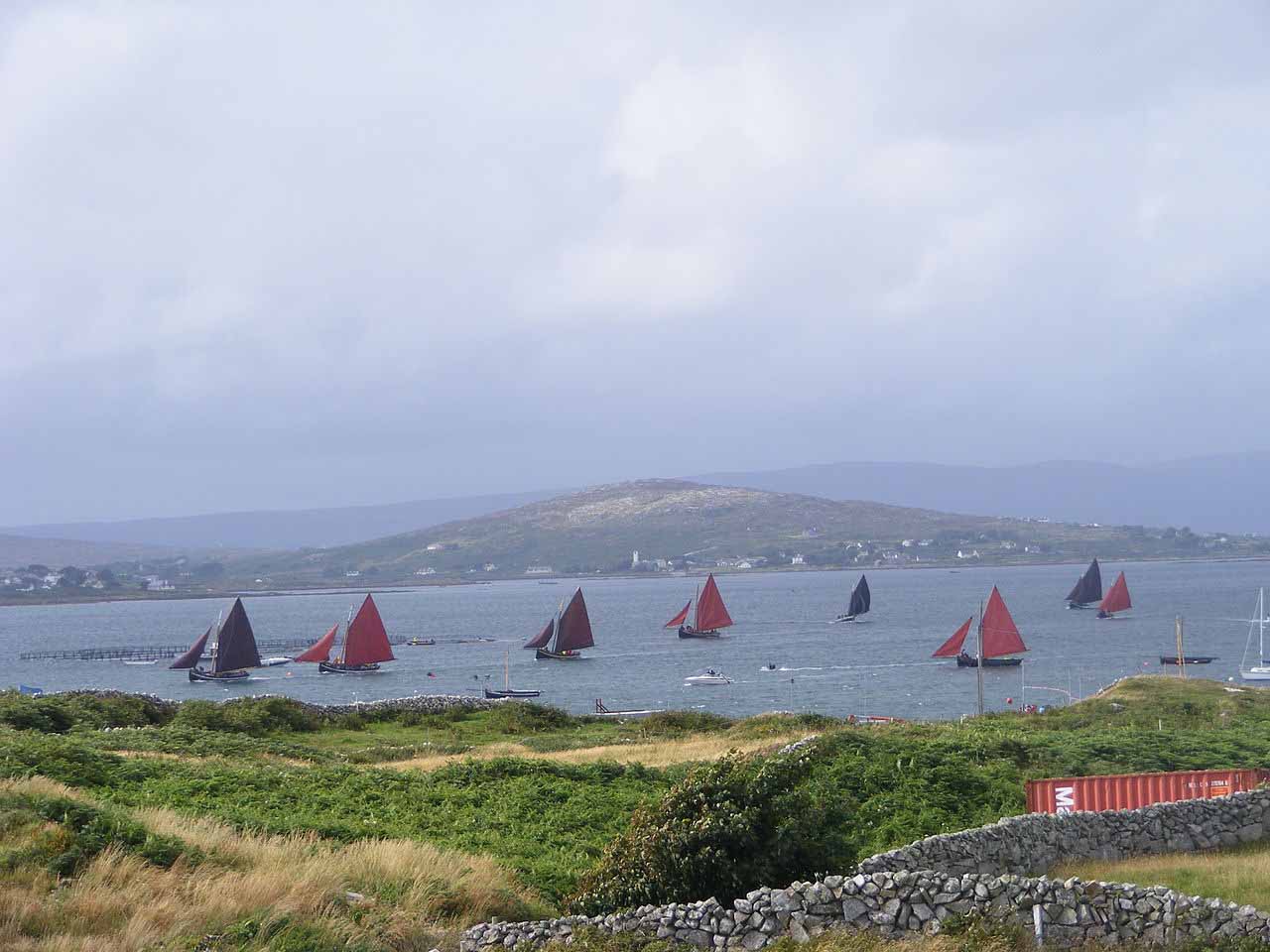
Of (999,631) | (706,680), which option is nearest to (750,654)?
(706,680)

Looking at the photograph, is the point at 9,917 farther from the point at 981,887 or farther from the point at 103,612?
the point at 103,612

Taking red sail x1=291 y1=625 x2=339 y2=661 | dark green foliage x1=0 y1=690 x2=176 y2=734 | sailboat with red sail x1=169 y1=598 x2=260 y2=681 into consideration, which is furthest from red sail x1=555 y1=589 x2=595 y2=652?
dark green foliage x1=0 y1=690 x2=176 y2=734

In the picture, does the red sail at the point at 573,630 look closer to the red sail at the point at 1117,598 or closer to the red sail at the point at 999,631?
the red sail at the point at 999,631

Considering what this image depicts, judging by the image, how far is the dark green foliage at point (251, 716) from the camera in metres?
34.1

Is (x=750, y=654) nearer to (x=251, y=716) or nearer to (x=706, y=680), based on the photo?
(x=706, y=680)

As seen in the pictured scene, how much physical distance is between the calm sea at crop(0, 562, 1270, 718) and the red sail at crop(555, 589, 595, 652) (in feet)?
5.87

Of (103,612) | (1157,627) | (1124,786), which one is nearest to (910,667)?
(1157,627)

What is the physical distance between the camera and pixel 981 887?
10422 mm

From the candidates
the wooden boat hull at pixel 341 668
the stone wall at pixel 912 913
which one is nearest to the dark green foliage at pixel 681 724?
the stone wall at pixel 912 913

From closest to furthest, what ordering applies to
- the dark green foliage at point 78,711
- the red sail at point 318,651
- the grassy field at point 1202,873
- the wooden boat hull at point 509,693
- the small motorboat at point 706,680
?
the grassy field at point 1202,873 < the dark green foliage at point 78,711 < the wooden boat hull at point 509,693 < the small motorboat at point 706,680 < the red sail at point 318,651

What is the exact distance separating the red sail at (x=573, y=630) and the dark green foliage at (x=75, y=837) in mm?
73408

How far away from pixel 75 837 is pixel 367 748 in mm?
19024

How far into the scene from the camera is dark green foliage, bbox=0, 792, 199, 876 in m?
11.1

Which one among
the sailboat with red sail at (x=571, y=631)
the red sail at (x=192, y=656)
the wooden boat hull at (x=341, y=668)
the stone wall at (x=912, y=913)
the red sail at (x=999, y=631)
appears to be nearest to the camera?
the stone wall at (x=912, y=913)
